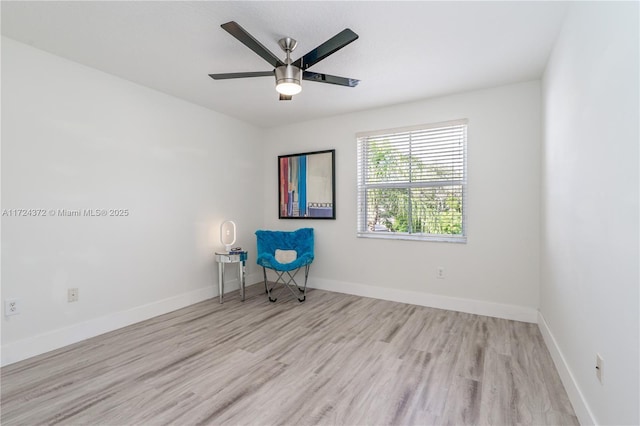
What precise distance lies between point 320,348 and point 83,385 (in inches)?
64.1

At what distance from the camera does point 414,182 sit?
12.1ft

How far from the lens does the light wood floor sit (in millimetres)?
1719

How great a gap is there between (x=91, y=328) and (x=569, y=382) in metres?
3.64

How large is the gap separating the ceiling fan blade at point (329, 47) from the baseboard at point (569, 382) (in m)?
2.33

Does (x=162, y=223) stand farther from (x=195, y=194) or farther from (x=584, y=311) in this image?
(x=584, y=311)

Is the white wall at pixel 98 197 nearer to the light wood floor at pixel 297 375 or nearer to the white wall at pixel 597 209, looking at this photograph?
the light wood floor at pixel 297 375

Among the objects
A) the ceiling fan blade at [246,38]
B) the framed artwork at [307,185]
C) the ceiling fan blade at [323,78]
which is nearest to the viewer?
the ceiling fan blade at [246,38]

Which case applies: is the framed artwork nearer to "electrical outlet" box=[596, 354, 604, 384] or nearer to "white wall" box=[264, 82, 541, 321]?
"white wall" box=[264, 82, 541, 321]

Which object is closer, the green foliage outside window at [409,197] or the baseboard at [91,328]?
the baseboard at [91,328]

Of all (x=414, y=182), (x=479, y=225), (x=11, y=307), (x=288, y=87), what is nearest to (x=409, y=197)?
(x=414, y=182)

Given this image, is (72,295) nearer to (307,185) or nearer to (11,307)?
(11,307)

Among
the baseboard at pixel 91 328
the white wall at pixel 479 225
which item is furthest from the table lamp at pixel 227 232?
the white wall at pixel 479 225

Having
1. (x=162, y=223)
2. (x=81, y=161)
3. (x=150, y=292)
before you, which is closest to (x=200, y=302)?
(x=150, y=292)

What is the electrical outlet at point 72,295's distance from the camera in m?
2.62
